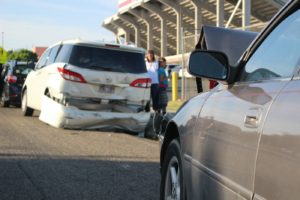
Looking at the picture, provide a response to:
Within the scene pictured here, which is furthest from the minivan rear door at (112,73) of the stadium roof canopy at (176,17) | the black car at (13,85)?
the stadium roof canopy at (176,17)

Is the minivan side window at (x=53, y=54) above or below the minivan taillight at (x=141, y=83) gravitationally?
above

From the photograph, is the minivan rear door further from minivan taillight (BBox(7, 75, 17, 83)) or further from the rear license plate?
minivan taillight (BBox(7, 75, 17, 83))

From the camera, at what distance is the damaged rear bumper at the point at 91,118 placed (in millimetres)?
10914

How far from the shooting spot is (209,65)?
152 inches

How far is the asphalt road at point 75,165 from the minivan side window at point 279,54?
271 cm

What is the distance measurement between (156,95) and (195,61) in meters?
9.51

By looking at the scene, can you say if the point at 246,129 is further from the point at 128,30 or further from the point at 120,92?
the point at 128,30

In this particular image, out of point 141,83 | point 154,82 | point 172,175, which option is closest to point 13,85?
point 154,82

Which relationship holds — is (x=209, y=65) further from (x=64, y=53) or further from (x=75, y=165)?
(x=64, y=53)

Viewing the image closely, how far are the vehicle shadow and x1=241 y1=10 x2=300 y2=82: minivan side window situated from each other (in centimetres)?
272

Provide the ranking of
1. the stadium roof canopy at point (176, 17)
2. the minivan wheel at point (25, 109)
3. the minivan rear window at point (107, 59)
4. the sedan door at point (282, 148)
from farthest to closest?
the stadium roof canopy at point (176, 17)
the minivan wheel at point (25, 109)
the minivan rear window at point (107, 59)
the sedan door at point (282, 148)

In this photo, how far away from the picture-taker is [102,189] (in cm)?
620

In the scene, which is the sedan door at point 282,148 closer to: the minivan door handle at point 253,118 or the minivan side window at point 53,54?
the minivan door handle at point 253,118

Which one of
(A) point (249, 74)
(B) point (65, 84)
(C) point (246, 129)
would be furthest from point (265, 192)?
(B) point (65, 84)
